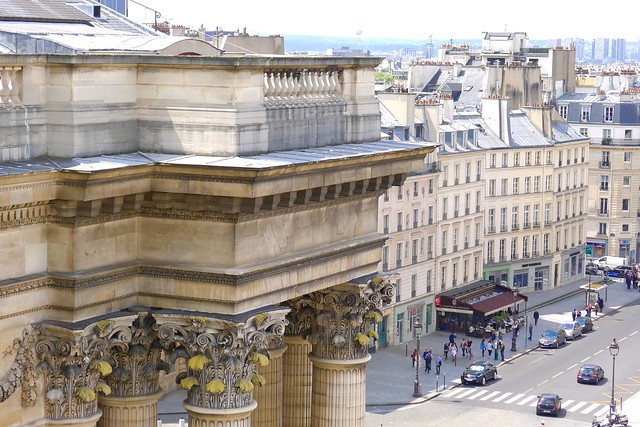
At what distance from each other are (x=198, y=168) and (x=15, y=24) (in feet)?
16.8

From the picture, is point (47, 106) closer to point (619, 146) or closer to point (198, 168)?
point (198, 168)

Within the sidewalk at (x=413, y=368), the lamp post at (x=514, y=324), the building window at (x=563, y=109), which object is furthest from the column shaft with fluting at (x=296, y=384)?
the building window at (x=563, y=109)

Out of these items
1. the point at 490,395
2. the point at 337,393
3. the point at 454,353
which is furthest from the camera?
the point at 454,353

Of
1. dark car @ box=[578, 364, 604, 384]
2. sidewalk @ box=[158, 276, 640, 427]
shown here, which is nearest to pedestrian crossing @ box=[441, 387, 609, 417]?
sidewalk @ box=[158, 276, 640, 427]

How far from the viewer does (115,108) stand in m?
28.5

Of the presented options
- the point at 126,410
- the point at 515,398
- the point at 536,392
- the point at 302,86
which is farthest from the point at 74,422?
the point at 536,392

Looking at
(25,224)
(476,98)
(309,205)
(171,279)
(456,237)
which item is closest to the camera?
(25,224)

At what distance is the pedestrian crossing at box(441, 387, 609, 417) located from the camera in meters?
103

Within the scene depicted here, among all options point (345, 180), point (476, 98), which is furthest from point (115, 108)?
point (476, 98)

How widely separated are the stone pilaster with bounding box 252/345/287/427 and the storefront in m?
90.5

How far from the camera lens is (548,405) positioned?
99.9 metres

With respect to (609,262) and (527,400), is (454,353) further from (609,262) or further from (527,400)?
(609,262)

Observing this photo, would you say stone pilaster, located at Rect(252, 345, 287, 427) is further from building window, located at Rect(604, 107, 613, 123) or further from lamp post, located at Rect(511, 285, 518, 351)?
building window, located at Rect(604, 107, 613, 123)

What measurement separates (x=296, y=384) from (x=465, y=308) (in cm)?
9036
